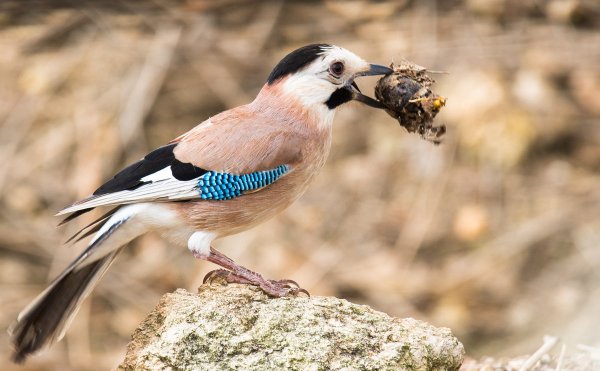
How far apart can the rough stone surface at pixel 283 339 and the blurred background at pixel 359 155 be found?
380 centimetres

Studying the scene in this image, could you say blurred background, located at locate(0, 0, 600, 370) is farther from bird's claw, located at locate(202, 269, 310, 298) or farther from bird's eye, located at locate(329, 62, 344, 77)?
bird's claw, located at locate(202, 269, 310, 298)

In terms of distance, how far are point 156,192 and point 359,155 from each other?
4.89 metres

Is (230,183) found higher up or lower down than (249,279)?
higher up

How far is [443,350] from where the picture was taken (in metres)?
4.14

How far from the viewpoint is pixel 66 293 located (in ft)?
16.1

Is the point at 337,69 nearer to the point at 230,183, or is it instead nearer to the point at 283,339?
the point at 230,183

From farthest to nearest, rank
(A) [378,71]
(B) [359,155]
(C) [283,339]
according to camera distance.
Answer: (B) [359,155], (A) [378,71], (C) [283,339]

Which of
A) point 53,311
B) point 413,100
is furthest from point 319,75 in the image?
point 53,311

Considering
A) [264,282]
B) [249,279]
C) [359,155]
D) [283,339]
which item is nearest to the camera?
[283,339]

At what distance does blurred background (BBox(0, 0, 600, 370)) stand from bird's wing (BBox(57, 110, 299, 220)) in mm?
3032

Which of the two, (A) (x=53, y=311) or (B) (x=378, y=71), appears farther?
(B) (x=378, y=71)

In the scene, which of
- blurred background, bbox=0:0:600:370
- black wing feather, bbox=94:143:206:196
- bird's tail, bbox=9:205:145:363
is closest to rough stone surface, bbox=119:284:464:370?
→ bird's tail, bbox=9:205:145:363

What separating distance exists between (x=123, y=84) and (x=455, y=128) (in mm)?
3066

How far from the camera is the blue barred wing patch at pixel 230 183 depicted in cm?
493
